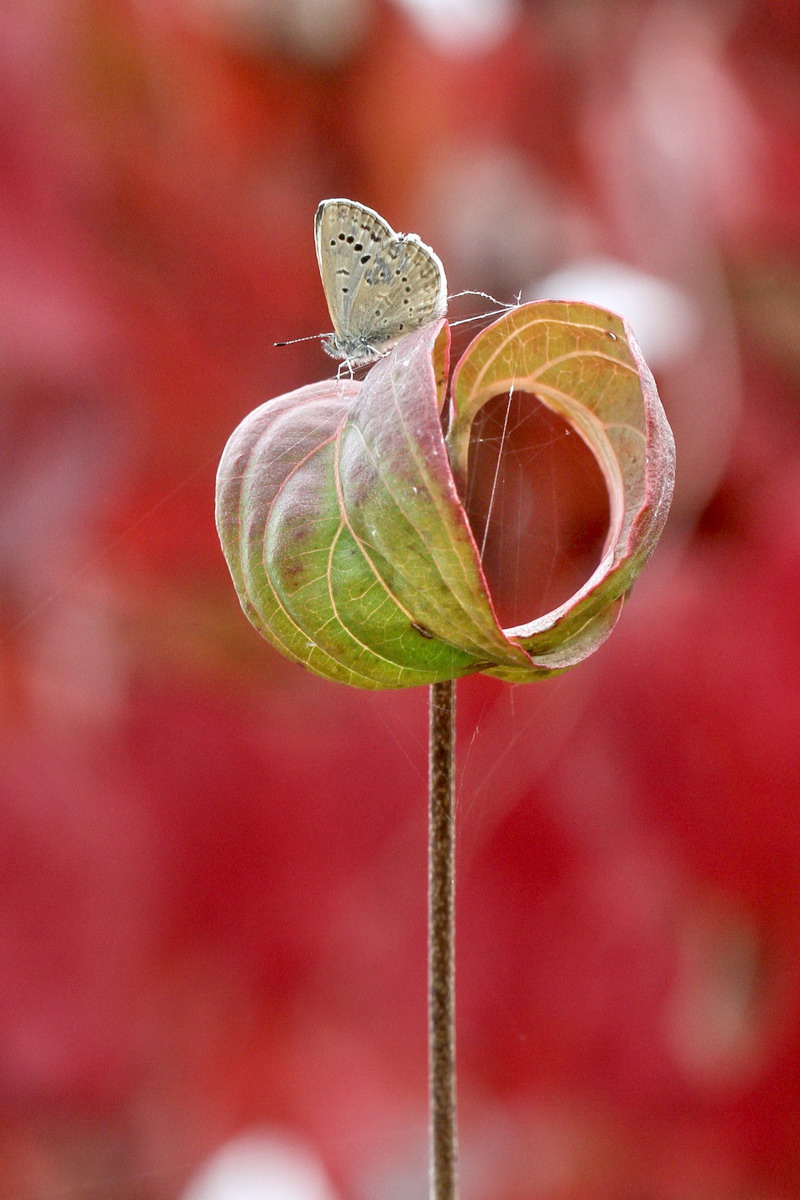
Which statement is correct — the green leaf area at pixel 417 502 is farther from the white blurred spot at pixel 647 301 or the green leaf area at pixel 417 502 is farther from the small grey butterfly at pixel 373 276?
the white blurred spot at pixel 647 301

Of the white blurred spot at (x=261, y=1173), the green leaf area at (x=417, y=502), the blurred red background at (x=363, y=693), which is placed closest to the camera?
the green leaf area at (x=417, y=502)

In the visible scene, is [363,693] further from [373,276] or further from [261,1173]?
[373,276]

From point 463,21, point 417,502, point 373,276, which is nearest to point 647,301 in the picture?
point 463,21

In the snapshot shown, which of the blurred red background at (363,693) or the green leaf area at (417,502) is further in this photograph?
the blurred red background at (363,693)

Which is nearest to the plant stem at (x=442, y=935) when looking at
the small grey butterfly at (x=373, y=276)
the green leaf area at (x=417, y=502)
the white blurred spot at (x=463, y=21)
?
→ the green leaf area at (x=417, y=502)

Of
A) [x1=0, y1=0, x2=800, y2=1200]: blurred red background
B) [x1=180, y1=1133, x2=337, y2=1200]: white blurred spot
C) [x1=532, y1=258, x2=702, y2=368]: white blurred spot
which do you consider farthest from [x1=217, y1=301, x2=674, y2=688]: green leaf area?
[x1=180, y1=1133, x2=337, y2=1200]: white blurred spot

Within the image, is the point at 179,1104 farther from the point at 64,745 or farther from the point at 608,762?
the point at 608,762
